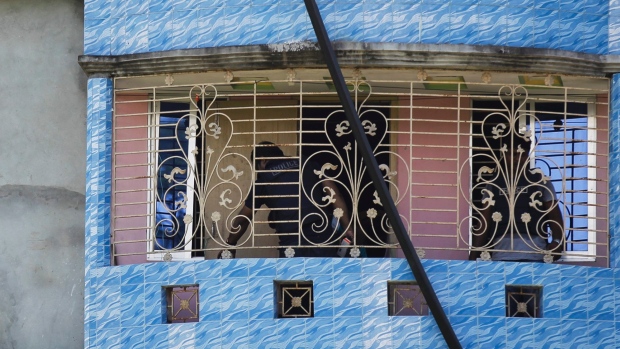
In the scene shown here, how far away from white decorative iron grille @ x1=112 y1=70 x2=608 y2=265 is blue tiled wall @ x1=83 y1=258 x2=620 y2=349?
0.20m

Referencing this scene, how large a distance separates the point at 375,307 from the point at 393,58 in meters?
1.84

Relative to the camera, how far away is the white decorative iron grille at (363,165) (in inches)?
464

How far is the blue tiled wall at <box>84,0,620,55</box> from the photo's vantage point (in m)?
11.7

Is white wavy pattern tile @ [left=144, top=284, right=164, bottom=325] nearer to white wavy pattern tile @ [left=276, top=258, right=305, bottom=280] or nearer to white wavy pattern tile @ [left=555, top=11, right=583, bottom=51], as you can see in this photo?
white wavy pattern tile @ [left=276, top=258, right=305, bottom=280]

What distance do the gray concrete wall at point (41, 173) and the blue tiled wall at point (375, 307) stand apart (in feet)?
4.34

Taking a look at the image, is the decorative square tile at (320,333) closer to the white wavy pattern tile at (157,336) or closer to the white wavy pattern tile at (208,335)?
the white wavy pattern tile at (208,335)

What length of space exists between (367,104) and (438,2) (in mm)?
1486

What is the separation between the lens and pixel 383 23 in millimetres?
11703

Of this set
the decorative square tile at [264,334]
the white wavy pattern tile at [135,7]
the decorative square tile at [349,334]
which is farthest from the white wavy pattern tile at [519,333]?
the white wavy pattern tile at [135,7]

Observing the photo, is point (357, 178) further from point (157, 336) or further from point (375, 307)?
point (157, 336)

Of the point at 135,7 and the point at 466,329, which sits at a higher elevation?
the point at 135,7

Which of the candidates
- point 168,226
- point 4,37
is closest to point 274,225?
point 168,226

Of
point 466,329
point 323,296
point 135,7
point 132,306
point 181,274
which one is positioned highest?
point 135,7

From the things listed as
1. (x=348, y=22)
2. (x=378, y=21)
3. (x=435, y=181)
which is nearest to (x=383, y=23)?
(x=378, y=21)
